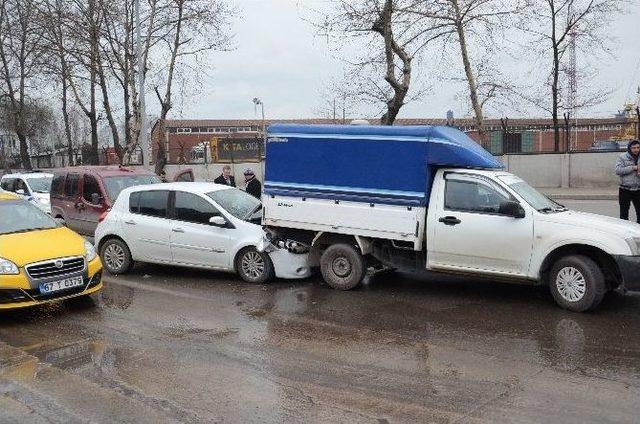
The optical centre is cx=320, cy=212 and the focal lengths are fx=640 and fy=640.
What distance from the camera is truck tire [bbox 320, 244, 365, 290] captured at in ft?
29.3

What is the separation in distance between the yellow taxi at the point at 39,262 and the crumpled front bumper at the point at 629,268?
20.7 feet

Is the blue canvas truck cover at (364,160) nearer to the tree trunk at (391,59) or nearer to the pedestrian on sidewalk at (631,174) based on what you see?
the pedestrian on sidewalk at (631,174)

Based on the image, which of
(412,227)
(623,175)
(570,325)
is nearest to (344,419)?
(570,325)

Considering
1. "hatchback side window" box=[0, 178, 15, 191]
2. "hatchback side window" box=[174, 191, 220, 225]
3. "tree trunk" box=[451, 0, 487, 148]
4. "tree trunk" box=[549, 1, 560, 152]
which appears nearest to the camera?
"hatchback side window" box=[174, 191, 220, 225]

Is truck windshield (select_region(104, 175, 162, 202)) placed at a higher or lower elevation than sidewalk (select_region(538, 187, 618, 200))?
higher

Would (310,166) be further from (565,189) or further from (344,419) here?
(565,189)

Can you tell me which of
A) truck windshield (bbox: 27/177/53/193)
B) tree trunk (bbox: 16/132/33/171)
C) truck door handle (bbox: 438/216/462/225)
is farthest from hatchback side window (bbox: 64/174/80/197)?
tree trunk (bbox: 16/132/33/171)

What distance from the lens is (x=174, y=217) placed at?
1016 cm

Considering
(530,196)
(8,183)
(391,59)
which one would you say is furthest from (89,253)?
(8,183)

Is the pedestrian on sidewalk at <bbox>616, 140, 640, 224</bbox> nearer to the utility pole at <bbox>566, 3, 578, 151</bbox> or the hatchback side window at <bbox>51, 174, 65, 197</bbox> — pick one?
the hatchback side window at <bbox>51, 174, 65, 197</bbox>

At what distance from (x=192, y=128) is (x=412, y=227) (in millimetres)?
70293

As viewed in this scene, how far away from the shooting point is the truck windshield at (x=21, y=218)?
8.36m

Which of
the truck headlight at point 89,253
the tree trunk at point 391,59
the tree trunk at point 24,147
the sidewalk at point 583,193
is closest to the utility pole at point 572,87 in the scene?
the sidewalk at point 583,193

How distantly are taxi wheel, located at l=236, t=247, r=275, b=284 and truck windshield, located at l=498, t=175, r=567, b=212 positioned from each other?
360 cm
